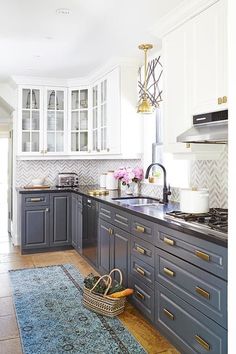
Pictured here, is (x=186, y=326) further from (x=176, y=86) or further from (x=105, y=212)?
(x=176, y=86)

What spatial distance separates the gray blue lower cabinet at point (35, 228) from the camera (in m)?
5.20

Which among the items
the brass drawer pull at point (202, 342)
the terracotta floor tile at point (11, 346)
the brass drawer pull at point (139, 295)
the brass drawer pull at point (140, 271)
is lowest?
the terracotta floor tile at point (11, 346)

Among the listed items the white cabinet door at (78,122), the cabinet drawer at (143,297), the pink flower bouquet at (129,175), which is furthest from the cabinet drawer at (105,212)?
the white cabinet door at (78,122)

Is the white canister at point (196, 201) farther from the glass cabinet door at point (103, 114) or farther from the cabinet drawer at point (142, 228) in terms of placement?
the glass cabinet door at point (103, 114)

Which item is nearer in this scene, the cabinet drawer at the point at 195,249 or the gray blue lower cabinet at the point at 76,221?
the cabinet drawer at the point at 195,249

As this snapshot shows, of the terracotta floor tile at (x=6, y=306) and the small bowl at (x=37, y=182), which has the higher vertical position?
the small bowl at (x=37, y=182)

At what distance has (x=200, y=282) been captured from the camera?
2.13m

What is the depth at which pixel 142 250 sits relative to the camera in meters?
2.92

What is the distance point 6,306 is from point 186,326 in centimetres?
185

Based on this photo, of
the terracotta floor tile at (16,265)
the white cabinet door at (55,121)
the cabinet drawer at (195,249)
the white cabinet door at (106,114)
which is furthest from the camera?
the white cabinet door at (55,121)

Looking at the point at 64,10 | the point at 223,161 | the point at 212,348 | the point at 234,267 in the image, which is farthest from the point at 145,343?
the point at 64,10

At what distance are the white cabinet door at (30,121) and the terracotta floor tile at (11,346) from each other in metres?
3.32

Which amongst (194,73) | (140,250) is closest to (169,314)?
(140,250)

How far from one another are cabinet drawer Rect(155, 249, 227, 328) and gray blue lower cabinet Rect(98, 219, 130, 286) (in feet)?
2.18
